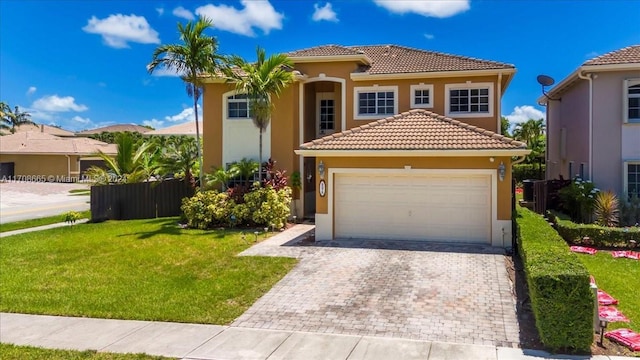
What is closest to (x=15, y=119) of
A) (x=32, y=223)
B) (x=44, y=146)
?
(x=44, y=146)

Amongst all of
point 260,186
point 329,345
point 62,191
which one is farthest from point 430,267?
point 62,191

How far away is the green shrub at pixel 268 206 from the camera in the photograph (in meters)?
18.3

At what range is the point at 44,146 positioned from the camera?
49.4 meters

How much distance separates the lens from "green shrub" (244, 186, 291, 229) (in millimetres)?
18266

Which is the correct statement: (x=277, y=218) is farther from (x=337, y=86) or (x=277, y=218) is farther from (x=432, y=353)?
(x=432, y=353)

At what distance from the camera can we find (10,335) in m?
8.64

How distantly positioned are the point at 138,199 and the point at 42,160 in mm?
33327

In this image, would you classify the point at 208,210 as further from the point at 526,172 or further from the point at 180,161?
the point at 526,172

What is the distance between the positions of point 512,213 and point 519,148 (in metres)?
2.33

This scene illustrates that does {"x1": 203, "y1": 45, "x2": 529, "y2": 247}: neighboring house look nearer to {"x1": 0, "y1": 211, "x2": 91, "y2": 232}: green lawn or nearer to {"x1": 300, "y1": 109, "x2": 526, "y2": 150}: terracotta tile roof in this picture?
{"x1": 300, "y1": 109, "x2": 526, "y2": 150}: terracotta tile roof

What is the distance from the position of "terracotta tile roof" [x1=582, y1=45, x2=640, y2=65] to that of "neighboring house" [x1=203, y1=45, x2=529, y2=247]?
3.01m

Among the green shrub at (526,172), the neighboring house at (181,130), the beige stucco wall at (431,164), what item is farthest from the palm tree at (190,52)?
the green shrub at (526,172)

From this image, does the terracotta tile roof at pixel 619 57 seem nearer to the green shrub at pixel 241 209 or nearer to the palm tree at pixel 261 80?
the palm tree at pixel 261 80

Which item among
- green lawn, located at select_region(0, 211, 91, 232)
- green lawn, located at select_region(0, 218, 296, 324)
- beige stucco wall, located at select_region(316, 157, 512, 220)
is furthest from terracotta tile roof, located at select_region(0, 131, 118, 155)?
beige stucco wall, located at select_region(316, 157, 512, 220)
